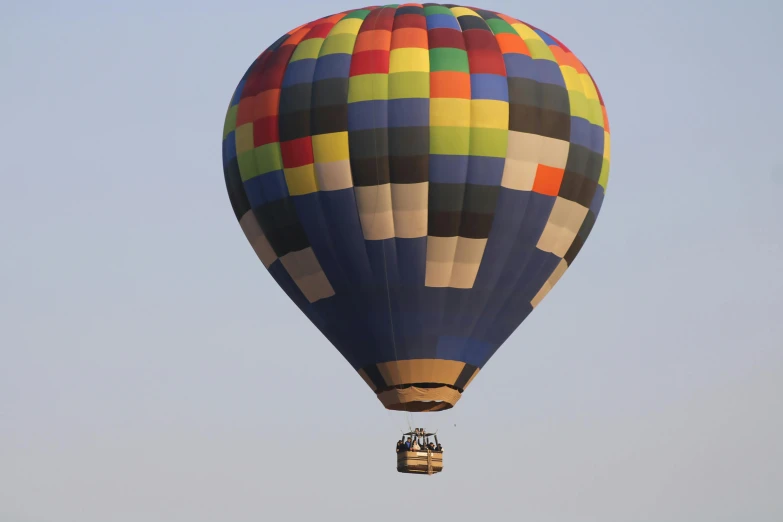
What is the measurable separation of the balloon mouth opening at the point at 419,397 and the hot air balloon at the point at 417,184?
32 mm

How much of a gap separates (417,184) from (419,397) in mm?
3441

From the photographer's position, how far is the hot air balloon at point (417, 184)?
36219mm

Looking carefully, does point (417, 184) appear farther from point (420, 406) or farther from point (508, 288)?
point (420, 406)

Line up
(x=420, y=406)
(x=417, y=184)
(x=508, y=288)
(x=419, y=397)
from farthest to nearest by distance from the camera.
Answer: (x=508, y=288)
(x=420, y=406)
(x=419, y=397)
(x=417, y=184)

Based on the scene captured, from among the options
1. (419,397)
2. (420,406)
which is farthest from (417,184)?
(420,406)

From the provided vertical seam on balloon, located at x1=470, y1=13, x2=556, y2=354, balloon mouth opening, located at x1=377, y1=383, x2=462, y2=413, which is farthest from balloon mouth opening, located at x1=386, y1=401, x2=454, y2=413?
vertical seam on balloon, located at x1=470, y1=13, x2=556, y2=354

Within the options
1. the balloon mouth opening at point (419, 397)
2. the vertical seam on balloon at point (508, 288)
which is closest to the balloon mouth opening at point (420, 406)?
the balloon mouth opening at point (419, 397)

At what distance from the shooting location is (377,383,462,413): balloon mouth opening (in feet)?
120

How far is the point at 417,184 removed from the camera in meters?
36.1

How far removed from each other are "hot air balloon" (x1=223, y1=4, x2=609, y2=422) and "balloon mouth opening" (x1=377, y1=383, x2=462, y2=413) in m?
0.03

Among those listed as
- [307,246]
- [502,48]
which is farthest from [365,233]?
[502,48]

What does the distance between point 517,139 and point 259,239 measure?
15.6ft

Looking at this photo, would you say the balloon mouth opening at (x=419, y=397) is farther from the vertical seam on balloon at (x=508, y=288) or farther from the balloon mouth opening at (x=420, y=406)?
the vertical seam on balloon at (x=508, y=288)

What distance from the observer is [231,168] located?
38.1 meters
